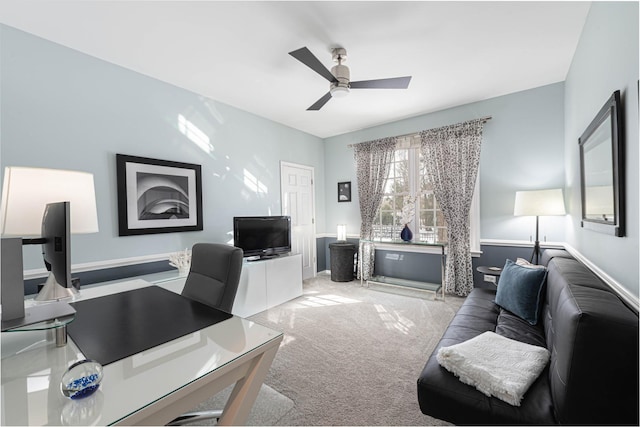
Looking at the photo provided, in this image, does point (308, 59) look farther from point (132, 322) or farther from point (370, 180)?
point (370, 180)

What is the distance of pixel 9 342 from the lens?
1.07 meters

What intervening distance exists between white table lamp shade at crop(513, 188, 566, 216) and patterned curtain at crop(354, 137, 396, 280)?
1.99m

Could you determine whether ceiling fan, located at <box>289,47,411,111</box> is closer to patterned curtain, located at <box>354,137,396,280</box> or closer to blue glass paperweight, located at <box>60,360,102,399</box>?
patterned curtain, located at <box>354,137,396,280</box>

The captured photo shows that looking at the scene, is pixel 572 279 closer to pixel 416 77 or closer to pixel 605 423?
pixel 605 423

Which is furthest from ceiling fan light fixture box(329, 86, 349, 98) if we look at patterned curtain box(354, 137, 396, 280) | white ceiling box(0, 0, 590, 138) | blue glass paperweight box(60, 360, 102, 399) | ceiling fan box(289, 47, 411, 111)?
blue glass paperweight box(60, 360, 102, 399)

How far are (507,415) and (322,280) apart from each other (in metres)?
3.82

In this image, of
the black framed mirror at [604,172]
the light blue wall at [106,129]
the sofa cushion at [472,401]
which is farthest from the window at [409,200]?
the sofa cushion at [472,401]

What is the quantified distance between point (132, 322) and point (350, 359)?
170 cm

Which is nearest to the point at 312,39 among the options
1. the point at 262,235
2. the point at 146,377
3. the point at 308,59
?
the point at 308,59

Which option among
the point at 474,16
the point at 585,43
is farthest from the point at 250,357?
the point at 585,43

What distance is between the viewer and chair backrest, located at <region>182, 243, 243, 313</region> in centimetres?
149

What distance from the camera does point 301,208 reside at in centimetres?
487

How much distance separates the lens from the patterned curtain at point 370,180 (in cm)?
452

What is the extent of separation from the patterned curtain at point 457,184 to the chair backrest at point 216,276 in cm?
329
